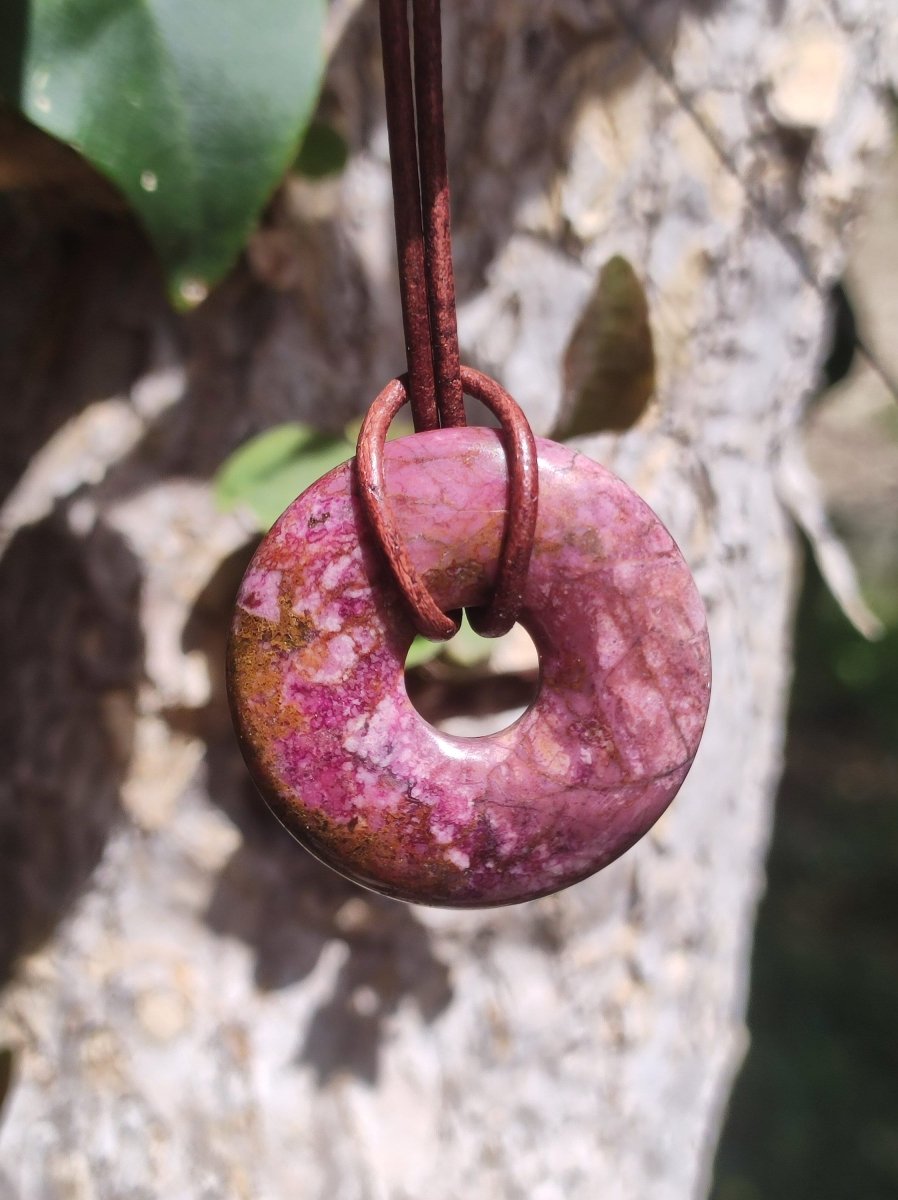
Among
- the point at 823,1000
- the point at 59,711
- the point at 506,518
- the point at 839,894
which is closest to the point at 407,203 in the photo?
the point at 506,518

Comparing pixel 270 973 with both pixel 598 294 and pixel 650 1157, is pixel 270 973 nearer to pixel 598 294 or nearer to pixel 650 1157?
pixel 650 1157

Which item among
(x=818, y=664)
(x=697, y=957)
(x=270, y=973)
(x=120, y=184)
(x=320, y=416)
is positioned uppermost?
(x=120, y=184)

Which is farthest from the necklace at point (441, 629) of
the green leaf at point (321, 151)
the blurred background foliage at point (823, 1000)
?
the blurred background foliage at point (823, 1000)

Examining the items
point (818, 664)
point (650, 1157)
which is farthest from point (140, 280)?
point (818, 664)

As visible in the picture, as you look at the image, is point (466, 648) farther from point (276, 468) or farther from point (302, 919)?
point (302, 919)

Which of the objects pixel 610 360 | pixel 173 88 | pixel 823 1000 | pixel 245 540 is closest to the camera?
pixel 173 88

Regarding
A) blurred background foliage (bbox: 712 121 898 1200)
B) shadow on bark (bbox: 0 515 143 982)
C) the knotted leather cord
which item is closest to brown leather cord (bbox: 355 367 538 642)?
the knotted leather cord
